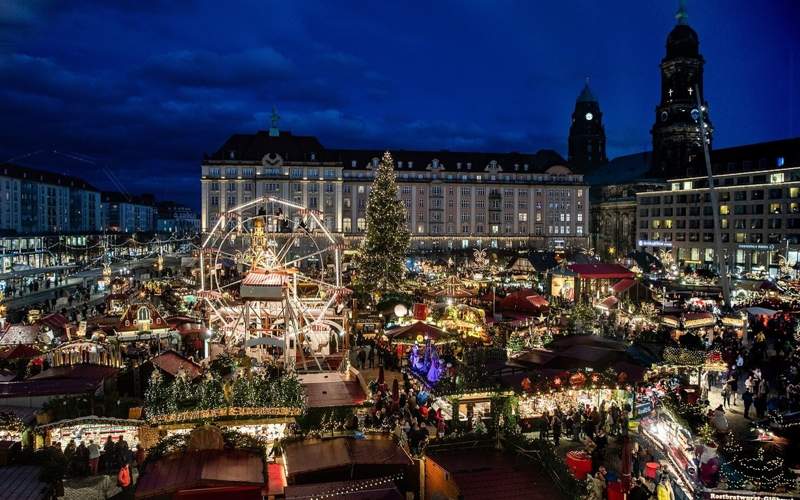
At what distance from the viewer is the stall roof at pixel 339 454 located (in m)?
11.0

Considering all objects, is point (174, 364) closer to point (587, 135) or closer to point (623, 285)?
point (623, 285)

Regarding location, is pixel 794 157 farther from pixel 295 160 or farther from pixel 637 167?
pixel 295 160

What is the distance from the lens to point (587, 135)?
121 m

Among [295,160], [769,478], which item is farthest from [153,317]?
[295,160]

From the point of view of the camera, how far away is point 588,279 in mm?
38250

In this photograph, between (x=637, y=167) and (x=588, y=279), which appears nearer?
(x=588, y=279)

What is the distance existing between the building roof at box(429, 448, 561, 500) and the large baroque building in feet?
239

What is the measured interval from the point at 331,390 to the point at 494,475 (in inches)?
307

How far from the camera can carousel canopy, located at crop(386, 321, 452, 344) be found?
24.2m

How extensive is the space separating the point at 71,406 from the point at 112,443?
1.84 metres

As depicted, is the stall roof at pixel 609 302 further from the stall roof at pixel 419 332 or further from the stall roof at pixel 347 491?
the stall roof at pixel 347 491

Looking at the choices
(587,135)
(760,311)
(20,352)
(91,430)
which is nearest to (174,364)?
(91,430)

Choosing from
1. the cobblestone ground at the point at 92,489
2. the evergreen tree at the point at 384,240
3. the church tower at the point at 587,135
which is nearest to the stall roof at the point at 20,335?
the cobblestone ground at the point at 92,489

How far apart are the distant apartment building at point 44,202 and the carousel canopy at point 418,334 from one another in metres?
92.4
